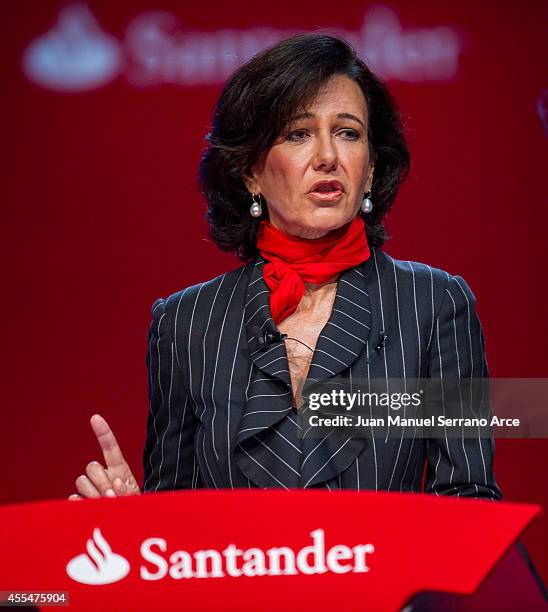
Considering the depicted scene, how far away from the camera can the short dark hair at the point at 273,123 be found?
1479mm

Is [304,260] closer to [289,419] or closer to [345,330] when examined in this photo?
[345,330]

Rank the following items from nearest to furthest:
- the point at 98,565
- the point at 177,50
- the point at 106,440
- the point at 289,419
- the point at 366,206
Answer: the point at 98,565, the point at 106,440, the point at 289,419, the point at 366,206, the point at 177,50

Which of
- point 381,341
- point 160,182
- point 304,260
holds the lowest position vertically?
point 381,341

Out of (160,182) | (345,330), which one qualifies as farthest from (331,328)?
(160,182)

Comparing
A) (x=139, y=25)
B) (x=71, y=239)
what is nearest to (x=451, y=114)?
(x=139, y=25)

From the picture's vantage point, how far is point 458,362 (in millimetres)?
1409

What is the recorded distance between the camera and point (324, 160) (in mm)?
1453

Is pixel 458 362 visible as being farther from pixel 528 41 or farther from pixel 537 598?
pixel 528 41

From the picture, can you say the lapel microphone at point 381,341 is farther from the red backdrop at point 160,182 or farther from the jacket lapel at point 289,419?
the red backdrop at point 160,182

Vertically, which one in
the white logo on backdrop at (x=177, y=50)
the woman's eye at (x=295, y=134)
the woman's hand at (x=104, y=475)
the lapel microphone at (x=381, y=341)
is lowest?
the woman's hand at (x=104, y=475)

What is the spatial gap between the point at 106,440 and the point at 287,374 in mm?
292

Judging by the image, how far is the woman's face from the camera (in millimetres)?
1468

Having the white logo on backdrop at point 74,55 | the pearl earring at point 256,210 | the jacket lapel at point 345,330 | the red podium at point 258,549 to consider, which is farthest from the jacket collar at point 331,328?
the white logo on backdrop at point 74,55

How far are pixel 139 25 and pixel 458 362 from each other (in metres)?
1.41
